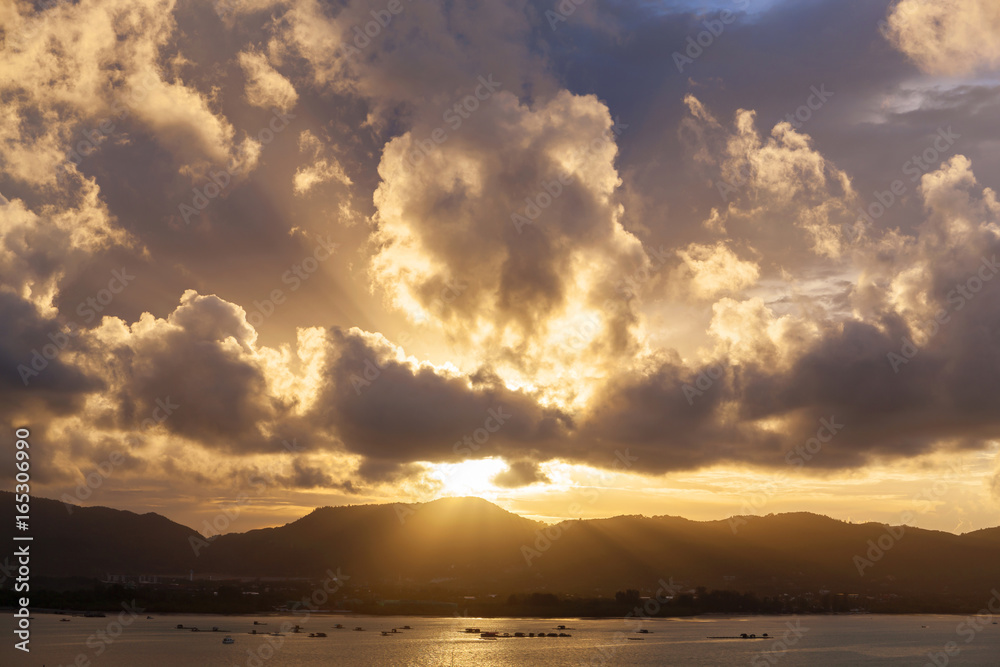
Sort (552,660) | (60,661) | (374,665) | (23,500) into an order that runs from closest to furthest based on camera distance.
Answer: (23,500), (60,661), (374,665), (552,660)

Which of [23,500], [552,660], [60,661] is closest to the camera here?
[23,500]

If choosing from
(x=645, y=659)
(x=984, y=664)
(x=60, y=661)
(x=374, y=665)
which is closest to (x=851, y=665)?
(x=984, y=664)

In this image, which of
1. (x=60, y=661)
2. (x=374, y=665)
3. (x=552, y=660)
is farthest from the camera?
(x=552, y=660)

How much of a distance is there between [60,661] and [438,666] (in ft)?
267

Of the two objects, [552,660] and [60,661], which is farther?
[552,660]

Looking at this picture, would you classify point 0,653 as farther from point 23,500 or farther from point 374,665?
point 23,500

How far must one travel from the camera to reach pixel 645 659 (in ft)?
637

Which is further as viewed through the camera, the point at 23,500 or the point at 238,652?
the point at 238,652

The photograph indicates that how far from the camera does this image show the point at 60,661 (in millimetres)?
165875

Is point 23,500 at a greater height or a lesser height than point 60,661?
greater

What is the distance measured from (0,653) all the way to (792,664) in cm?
18446

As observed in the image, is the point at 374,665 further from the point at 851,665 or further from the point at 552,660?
the point at 851,665

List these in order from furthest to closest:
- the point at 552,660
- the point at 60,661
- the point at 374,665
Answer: the point at 552,660, the point at 374,665, the point at 60,661

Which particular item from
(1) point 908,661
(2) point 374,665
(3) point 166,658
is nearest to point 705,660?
(1) point 908,661
